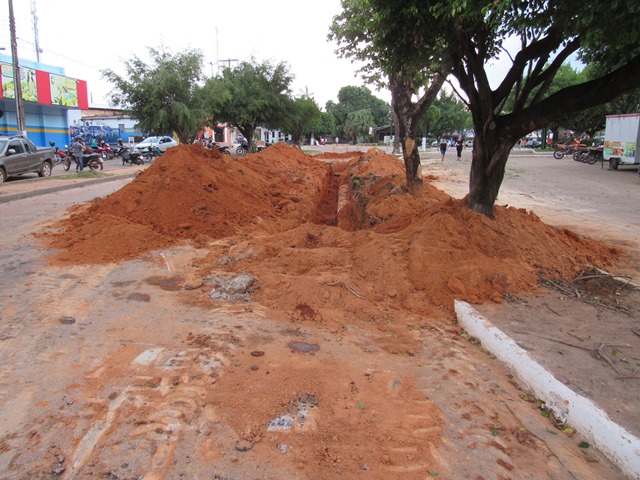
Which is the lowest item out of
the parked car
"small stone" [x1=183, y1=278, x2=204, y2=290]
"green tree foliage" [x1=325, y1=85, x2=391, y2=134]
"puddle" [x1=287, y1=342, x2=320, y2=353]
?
"puddle" [x1=287, y1=342, x2=320, y2=353]

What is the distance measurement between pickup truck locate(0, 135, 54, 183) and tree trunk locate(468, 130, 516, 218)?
633 inches

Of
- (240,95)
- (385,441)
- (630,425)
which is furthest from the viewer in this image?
(240,95)

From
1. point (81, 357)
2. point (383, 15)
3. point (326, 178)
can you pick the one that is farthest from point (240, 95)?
point (81, 357)

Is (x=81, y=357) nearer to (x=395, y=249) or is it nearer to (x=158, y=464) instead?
(x=158, y=464)

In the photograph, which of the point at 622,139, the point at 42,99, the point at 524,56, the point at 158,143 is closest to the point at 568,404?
the point at 524,56

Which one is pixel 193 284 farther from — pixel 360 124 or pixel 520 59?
pixel 360 124

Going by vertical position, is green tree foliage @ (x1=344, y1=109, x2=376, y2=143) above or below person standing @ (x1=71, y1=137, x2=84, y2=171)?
above

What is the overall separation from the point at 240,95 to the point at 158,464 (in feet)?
91.4

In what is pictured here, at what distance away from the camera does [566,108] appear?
223 inches

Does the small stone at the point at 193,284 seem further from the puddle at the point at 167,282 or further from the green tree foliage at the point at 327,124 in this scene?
the green tree foliage at the point at 327,124

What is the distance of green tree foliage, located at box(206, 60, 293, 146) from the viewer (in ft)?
92.8

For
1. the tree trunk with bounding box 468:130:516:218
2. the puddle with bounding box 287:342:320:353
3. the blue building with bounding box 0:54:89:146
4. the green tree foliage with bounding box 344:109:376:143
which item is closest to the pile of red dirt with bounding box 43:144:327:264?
the puddle with bounding box 287:342:320:353

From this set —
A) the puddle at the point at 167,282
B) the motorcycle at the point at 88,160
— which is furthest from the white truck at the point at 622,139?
the motorcycle at the point at 88,160

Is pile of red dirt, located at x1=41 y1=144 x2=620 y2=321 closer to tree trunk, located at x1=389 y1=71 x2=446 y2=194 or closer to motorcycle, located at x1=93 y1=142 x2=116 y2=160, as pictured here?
tree trunk, located at x1=389 y1=71 x2=446 y2=194
